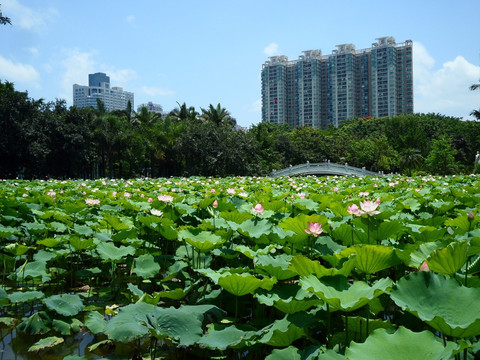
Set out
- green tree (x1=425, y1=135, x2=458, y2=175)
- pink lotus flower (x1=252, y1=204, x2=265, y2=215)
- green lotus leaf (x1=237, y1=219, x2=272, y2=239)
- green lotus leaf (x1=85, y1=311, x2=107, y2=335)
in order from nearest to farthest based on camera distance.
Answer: green lotus leaf (x1=85, y1=311, x2=107, y2=335) → green lotus leaf (x1=237, y1=219, x2=272, y2=239) → pink lotus flower (x1=252, y1=204, x2=265, y2=215) → green tree (x1=425, y1=135, x2=458, y2=175)

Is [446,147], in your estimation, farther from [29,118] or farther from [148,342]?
[148,342]

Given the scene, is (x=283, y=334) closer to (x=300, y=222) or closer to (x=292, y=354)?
(x=292, y=354)

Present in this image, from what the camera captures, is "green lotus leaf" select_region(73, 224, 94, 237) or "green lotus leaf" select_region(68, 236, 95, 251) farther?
"green lotus leaf" select_region(73, 224, 94, 237)

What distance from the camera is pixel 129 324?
1.41 m

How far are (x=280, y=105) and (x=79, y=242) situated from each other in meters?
74.6

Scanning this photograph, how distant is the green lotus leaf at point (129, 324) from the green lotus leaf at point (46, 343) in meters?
0.57

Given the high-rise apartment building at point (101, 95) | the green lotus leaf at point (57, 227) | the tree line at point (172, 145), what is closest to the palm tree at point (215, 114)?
the tree line at point (172, 145)

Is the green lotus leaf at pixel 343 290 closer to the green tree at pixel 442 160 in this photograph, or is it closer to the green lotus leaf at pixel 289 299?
the green lotus leaf at pixel 289 299

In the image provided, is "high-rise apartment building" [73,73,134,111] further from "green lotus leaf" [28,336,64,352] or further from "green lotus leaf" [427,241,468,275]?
"green lotus leaf" [427,241,468,275]

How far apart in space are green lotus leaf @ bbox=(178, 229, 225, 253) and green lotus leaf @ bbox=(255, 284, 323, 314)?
531 millimetres

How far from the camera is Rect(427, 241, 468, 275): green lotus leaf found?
1.33m

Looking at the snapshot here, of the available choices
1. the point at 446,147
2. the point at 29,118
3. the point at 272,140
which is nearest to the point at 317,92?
the point at 272,140

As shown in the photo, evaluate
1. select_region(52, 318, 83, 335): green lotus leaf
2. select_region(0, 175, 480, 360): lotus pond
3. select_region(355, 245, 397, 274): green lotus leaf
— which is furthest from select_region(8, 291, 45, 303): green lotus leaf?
select_region(355, 245, 397, 274): green lotus leaf

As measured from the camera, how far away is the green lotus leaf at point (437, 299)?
3.67ft
